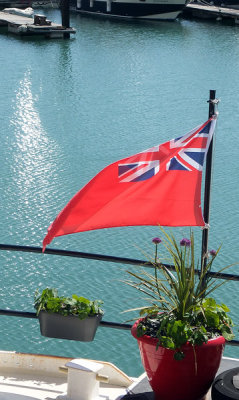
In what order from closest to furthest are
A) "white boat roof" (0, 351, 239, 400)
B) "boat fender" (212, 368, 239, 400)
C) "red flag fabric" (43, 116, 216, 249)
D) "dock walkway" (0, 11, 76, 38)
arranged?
"boat fender" (212, 368, 239, 400)
"white boat roof" (0, 351, 239, 400)
"red flag fabric" (43, 116, 216, 249)
"dock walkway" (0, 11, 76, 38)

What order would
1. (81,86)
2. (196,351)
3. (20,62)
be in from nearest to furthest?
(196,351) < (81,86) < (20,62)

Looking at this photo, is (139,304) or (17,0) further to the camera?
(17,0)

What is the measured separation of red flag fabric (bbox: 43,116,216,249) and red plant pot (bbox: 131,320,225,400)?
3.01ft

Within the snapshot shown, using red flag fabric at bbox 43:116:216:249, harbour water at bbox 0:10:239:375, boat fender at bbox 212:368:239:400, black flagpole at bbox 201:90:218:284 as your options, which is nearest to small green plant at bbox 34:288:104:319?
red flag fabric at bbox 43:116:216:249

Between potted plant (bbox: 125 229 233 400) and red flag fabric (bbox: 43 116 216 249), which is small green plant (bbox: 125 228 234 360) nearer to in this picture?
potted plant (bbox: 125 229 233 400)

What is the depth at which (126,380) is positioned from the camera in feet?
15.7

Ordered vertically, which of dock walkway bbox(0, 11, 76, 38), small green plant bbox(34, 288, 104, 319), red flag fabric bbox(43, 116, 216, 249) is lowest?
dock walkway bbox(0, 11, 76, 38)

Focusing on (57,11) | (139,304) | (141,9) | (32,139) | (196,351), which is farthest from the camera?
(57,11)

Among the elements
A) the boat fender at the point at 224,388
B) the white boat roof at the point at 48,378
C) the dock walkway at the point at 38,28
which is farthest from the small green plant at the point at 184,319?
the dock walkway at the point at 38,28

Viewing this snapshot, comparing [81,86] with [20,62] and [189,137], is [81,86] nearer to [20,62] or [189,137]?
[20,62]

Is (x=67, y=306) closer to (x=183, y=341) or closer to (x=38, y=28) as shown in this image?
(x=183, y=341)

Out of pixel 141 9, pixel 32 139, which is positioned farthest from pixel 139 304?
pixel 141 9

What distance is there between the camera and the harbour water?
12.7m

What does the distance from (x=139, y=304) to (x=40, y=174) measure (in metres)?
7.29
